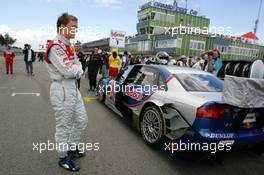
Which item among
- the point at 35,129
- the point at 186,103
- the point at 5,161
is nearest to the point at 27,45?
the point at 35,129

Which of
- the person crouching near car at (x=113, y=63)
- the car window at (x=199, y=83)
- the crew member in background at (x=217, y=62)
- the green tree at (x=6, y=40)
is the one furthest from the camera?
the green tree at (x=6, y=40)

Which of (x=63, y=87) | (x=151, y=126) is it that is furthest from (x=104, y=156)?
(x=63, y=87)

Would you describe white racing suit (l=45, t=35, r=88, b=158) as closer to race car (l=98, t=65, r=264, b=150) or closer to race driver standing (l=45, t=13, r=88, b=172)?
race driver standing (l=45, t=13, r=88, b=172)

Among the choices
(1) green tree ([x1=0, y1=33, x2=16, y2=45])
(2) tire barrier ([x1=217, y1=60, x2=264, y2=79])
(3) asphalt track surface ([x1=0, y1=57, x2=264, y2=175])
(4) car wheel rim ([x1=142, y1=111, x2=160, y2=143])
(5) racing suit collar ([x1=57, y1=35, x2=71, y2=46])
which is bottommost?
(3) asphalt track surface ([x1=0, y1=57, x2=264, y2=175])

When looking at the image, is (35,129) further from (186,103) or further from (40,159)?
(186,103)

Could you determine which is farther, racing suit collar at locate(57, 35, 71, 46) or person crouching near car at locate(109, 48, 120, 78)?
person crouching near car at locate(109, 48, 120, 78)

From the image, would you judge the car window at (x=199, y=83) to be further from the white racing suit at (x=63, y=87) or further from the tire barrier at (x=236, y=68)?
the tire barrier at (x=236, y=68)

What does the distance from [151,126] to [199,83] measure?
1.03 metres

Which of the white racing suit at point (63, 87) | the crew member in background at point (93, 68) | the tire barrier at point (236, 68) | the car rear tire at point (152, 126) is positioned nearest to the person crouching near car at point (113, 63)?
the crew member in background at point (93, 68)

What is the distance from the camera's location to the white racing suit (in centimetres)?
259

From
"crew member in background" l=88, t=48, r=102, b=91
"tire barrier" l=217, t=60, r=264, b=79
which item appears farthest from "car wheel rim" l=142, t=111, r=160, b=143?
"crew member in background" l=88, t=48, r=102, b=91

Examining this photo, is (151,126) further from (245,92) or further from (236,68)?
(236,68)

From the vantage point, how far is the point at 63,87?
2.66m

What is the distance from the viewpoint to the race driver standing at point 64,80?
2.60m
